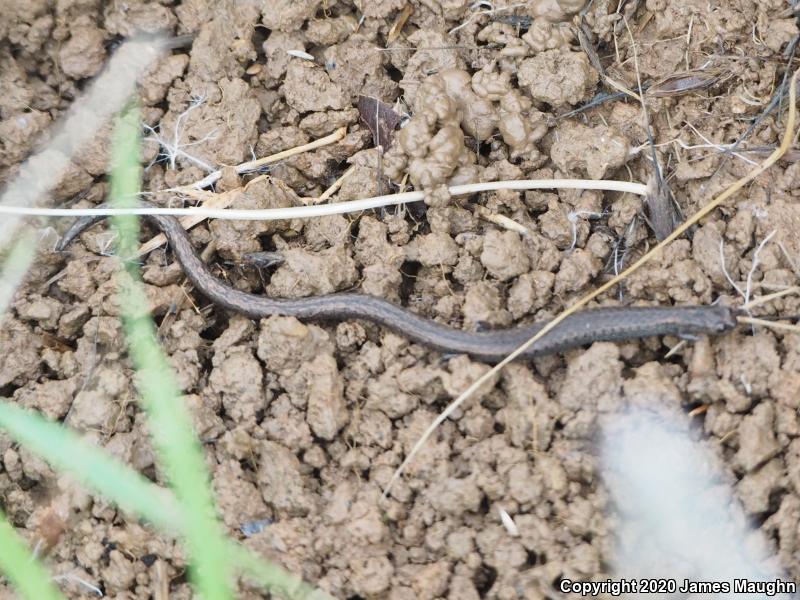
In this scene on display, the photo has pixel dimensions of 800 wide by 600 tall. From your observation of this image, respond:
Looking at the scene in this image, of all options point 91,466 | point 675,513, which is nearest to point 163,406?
point 91,466

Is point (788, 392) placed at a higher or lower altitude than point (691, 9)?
lower

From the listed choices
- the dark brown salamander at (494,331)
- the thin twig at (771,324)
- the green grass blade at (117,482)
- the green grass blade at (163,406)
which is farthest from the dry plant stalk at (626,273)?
the green grass blade at (163,406)

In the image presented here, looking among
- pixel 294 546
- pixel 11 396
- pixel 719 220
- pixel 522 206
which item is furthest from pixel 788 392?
pixel 11 396

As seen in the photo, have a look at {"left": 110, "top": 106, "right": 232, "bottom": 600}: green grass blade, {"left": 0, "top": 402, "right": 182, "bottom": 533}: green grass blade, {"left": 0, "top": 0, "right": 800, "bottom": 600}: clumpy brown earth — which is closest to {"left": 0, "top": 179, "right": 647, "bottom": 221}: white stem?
{"left": 0, "top": 0, "right": 800, "bottom": 600}: clumpy brown earth

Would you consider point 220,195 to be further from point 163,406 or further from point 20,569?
point 20,569

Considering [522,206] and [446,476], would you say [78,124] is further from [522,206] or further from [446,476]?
[446,476]

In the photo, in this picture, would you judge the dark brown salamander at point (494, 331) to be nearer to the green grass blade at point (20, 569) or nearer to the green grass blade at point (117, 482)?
the green grass blade at point (117, 482)
